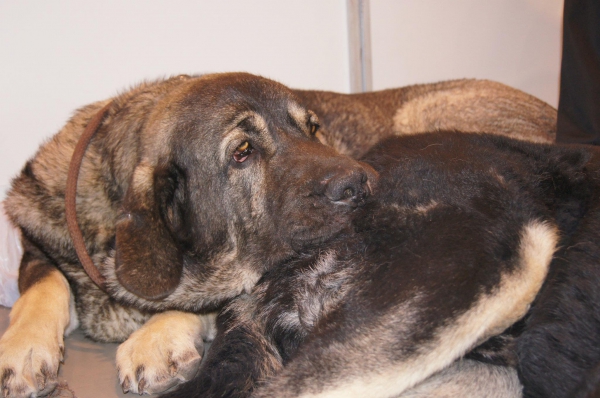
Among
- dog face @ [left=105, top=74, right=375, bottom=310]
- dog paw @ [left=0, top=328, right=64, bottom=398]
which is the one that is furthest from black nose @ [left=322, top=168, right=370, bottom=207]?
dog paw @ [left=0, top=328, right=64, bottom=398]

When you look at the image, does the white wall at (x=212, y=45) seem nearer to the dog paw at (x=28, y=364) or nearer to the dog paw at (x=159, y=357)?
the dog paw at (x=28, y=364)

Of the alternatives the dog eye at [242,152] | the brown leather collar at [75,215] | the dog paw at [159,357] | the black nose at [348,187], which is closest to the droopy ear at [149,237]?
the dog paw at [159,357]

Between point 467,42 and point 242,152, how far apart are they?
4.04 metres

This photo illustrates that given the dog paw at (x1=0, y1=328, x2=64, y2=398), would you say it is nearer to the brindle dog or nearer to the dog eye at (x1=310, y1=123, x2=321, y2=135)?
the brindle dog

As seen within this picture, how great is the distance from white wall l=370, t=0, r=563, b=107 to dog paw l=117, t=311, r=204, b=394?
3.61 metres

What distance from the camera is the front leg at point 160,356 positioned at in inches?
80.6

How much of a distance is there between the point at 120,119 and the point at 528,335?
2.07m

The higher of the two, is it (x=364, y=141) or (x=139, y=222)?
(x=139, y=222)

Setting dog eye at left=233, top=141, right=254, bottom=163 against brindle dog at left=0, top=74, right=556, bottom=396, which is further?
dog eye at left=233, top=141, right=254, bottom=163

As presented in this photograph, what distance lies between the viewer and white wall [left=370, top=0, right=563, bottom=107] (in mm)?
5160

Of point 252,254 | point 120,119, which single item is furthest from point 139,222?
point 120,119

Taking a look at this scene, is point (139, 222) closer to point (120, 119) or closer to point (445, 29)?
point (120, 119)

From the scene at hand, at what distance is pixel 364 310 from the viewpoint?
1.49 meters

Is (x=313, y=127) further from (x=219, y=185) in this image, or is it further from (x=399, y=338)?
(x=399, y=338)
